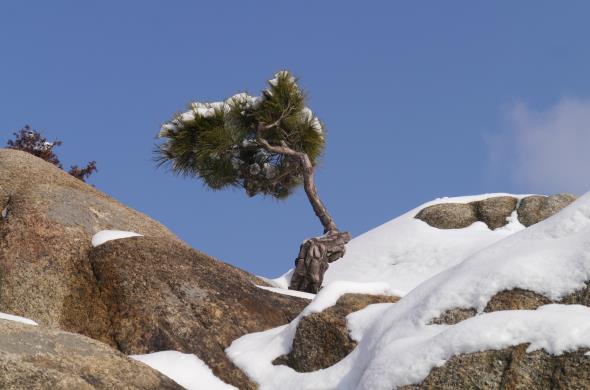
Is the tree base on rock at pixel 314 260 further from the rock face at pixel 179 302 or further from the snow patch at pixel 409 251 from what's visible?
the rock face at pixel 179 302

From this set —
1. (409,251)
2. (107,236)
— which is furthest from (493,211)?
(107,236)

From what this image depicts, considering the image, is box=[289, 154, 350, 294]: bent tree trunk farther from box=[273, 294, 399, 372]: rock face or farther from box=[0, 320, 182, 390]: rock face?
box=[0, 320, 182, 390]: rock face

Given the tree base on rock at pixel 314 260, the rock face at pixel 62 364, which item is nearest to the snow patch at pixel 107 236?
the rock face at pixel 62 364

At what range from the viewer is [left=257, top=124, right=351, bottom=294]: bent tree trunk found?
21.1 meters

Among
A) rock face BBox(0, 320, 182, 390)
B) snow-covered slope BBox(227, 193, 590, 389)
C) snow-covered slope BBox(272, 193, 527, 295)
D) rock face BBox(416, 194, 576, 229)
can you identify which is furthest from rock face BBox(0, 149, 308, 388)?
rock face BBox(416, 194, 576, 229)

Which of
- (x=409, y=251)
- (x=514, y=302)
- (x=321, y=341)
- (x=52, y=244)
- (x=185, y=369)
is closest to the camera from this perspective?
(x=514, y=302)

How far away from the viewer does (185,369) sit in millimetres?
10883

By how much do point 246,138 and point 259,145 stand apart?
50 cm

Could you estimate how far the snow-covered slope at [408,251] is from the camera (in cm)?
2684

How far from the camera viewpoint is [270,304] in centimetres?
1356

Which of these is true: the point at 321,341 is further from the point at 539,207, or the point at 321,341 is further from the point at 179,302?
the point at 539,207

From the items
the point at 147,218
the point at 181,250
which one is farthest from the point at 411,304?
the point at 147,218

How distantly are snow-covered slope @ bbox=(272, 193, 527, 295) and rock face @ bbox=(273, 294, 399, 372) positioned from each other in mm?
14539

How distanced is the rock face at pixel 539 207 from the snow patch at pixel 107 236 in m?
20.0
